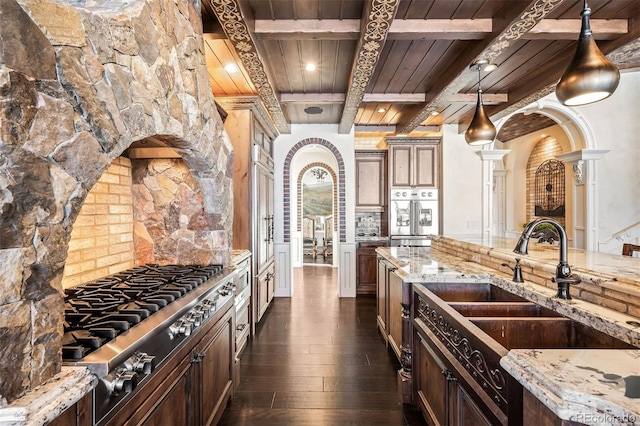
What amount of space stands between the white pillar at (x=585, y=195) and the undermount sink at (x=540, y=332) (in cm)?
493

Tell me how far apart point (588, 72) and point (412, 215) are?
384 centimetres

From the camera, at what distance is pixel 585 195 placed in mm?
5285

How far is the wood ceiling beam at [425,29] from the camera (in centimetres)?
241

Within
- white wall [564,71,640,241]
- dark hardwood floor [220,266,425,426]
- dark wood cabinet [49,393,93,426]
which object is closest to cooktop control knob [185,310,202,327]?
dark wood cabinet [49,393,93,426]

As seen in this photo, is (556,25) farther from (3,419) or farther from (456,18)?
(3,419)

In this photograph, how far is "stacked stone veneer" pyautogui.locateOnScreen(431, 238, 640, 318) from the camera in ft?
4.41

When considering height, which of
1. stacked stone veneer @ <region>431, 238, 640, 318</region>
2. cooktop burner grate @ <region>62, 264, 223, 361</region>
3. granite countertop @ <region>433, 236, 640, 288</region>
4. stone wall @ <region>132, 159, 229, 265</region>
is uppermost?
stone wall @ <region>132, 159, 229, 265</region>

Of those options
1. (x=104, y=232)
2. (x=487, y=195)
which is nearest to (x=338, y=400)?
(x=104, y=232)

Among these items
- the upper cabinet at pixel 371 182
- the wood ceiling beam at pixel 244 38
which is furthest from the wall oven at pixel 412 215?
the wood ceiling beam at pixel 244 38

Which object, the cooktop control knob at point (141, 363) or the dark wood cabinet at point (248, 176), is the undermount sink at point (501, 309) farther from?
the dark wood cabinet at point (248, 176)

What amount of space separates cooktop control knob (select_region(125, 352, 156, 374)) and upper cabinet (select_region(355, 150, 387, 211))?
4.82 metres

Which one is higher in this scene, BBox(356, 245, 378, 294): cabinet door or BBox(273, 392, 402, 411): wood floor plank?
BBox(356, 245, 378, 294): cabinet door

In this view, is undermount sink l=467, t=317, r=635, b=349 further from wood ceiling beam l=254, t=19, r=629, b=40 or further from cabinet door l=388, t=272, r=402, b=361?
wood ceiling beam l=254, t=19, r=629, b=40

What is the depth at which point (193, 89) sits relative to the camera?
6.12 ft
